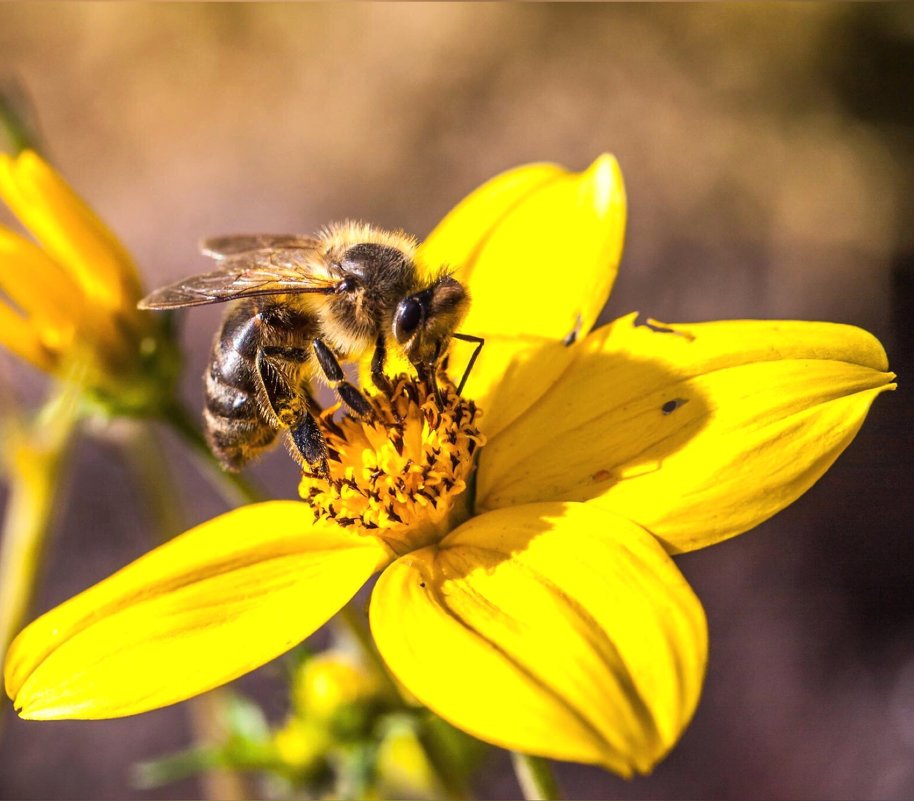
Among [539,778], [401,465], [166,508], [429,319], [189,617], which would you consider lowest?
[166,508]

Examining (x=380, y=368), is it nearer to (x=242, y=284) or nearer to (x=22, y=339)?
(x=242, y=284)

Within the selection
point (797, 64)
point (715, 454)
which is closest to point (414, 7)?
point (797, 64)

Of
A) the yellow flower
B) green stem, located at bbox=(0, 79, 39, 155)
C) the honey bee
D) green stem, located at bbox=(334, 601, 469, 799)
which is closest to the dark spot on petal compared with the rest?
the honey bee

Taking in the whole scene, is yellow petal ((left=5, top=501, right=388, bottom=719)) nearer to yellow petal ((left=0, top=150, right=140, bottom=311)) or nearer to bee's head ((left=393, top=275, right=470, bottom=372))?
bee's head ((left=393, top=275, right=470, bottom=372))

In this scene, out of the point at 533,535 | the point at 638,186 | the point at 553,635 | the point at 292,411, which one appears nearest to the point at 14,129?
the point at 292,411

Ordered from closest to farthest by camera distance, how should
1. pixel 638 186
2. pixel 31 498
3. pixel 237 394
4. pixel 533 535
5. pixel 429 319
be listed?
1. pixel 533 535
2. pixel 429 319
3. pixel 237 394
4. pixel 31 498
5. pixel 638 186

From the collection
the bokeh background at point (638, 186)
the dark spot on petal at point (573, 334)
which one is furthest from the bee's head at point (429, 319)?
the bokeh background at point (638, 186)

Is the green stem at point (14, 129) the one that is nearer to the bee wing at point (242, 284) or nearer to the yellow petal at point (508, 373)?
the bee wing at point (242, 284)

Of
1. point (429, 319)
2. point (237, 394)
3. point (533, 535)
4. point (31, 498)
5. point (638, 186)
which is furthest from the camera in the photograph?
point (638, 186)

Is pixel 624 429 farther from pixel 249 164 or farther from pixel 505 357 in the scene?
pixel 249 164
